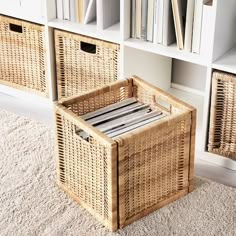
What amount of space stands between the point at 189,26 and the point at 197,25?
30 millimetres

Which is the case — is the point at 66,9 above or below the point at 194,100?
above

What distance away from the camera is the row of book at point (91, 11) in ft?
7.27

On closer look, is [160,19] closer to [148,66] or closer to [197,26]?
[197,26]

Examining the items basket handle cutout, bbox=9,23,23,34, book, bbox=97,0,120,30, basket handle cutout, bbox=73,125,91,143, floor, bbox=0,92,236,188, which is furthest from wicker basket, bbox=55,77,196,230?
basket handle cutout, bbox=9,23,23,34

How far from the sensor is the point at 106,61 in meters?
2.25

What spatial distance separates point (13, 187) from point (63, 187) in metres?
0.17

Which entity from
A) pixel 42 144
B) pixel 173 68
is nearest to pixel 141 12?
pixel 173 68

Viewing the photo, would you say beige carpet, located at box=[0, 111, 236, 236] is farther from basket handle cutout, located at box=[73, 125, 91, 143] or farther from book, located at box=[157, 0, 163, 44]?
book, located at box=[157, 0, 163, 44]

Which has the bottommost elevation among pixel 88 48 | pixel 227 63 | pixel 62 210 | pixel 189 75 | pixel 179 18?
pixel 62 210

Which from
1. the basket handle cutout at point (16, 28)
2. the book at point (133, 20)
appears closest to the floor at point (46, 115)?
the basket handle cutout at point (16, 28)

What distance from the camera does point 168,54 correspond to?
2.06 m

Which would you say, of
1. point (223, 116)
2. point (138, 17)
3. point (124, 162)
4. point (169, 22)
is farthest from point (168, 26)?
point (124, 162)

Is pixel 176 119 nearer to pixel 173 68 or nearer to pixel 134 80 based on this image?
pixel 134 80

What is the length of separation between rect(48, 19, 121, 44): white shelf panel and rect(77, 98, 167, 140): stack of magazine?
0.33m
